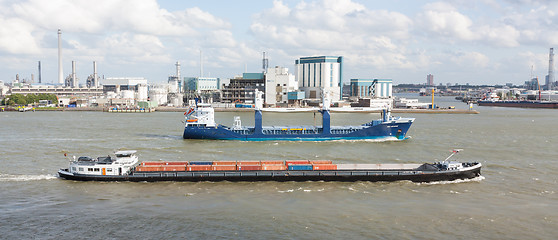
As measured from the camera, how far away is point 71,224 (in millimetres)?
25094

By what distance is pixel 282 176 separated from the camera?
3534 centimetres

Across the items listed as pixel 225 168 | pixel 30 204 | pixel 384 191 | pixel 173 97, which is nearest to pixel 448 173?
pixel 384 191

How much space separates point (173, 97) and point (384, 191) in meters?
142

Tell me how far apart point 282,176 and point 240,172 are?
11.7 feet

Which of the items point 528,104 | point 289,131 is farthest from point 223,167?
point 528,104

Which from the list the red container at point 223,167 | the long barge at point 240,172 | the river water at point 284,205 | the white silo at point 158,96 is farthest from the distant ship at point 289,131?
the white silo at point 158,96

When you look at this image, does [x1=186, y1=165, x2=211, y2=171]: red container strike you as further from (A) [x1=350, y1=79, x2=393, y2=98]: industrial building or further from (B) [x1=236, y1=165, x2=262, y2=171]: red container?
(A) [x1=350, y1=79, x2=393, y2=98]: industrial building

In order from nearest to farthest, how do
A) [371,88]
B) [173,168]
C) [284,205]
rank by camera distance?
[284,205] → [173,168] → [371,88]

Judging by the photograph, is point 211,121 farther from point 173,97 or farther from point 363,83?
point 363,83

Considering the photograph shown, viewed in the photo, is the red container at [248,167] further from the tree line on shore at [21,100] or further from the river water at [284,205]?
the tree line on shore at [21,100]

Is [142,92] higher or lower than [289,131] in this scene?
higher

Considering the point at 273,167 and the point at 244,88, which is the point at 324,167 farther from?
the point at 244,88

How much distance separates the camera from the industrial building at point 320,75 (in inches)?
6339

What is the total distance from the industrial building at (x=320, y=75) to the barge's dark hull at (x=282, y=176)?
4881 inches
